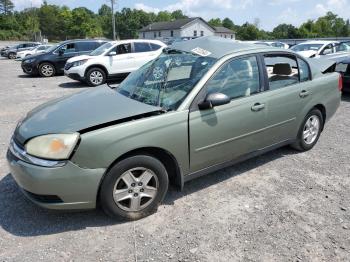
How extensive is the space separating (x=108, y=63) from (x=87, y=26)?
76.1 metres

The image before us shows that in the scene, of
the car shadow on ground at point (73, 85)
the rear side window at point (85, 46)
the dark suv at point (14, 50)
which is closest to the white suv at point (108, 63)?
the car shadow on ground at point (73, 85)

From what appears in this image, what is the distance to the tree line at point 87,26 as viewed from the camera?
79.0 metres

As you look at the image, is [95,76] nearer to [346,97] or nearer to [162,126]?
[346,97]

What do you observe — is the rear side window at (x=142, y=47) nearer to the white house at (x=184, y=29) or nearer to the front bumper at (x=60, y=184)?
the front bumper at (x=60, y=184)

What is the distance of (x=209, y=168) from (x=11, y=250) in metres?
2.08

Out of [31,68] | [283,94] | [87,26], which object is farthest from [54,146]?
[87,26]

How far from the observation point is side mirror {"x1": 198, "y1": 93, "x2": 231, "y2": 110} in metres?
3.32

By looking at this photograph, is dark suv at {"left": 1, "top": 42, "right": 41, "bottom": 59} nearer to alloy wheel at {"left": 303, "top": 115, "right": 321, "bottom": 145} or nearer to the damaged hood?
the damaged hood

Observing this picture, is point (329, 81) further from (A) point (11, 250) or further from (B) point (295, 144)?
(A) point (11, 250)

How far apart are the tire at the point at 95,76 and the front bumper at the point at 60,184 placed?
29.6 ft

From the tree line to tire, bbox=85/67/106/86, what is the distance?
238 ft

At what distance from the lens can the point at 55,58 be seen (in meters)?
14.5

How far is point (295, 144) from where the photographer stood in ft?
15.6

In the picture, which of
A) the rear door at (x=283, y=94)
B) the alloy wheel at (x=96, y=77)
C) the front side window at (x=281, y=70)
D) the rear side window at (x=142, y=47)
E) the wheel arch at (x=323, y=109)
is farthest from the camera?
the rear side window at (x=142, y=47)
